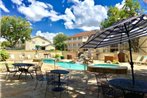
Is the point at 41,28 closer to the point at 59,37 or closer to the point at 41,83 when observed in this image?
the point at 59,37

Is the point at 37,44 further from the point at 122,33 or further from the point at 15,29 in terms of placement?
the point at 122,33

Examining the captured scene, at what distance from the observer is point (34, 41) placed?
58062mm

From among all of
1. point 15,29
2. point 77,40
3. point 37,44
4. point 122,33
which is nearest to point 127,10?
point 77,40

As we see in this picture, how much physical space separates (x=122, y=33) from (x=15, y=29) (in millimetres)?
49124

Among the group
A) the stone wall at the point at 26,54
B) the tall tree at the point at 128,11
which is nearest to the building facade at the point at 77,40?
the tall tree at the point at 128,11

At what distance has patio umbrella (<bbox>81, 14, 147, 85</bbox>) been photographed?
15.0 feet

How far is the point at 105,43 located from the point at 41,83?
3914 mm

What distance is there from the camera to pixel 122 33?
223 inches

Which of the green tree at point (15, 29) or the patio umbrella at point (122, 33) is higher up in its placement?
the green tree at point (15, 29)

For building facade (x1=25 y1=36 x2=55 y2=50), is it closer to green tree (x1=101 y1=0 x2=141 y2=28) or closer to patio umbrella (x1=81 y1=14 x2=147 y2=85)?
green tree (x1=101 y1=0 x2=141 y2=28)

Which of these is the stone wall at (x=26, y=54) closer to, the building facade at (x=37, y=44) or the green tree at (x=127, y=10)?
the green tree at (x=127, y=10)

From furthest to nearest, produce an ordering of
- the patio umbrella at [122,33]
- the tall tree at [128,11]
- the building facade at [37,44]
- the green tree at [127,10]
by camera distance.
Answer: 1. the building facade at [37,44]
2. the green tree at [127,10]
3. the tall tree at [128,11]
4. the patio umbrella at [122,33]

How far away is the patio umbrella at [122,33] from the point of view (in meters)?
4.56

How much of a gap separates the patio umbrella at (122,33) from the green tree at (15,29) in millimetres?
47158
